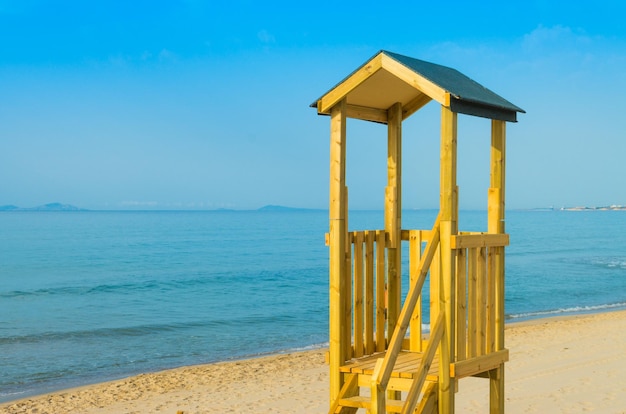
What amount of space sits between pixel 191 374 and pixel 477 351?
829cm

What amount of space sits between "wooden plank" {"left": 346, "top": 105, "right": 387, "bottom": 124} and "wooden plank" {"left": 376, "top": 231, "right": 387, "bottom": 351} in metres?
1.19

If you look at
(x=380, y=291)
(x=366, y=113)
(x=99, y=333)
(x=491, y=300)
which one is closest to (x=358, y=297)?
(x=380, y=291)

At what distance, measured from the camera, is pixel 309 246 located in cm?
5906

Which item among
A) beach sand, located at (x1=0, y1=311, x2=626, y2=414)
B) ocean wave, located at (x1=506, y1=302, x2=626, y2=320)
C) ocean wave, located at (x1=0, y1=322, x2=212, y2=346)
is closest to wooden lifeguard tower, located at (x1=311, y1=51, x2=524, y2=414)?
beach sand, located at (x1=0, y1=311, x2=626, y2=414)

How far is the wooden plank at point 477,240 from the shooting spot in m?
6.16

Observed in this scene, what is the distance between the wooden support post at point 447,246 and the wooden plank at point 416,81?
0.10 meters

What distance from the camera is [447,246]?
6.17 meters

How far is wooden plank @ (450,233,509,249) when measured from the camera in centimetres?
616

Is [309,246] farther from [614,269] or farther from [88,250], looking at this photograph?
[614,269]

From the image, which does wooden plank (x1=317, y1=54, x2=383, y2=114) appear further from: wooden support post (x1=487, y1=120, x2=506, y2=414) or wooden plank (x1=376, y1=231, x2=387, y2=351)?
wooden plank (x1=376, y1=231, x2=387, y2=351)

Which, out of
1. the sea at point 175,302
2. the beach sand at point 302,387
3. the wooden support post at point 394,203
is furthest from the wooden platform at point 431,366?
the sea at point 175,302

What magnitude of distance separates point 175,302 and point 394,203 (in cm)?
2107

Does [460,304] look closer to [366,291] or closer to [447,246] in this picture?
[447,246]

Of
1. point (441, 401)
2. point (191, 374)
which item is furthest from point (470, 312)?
point (191, 374)
